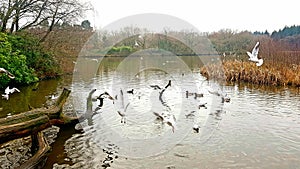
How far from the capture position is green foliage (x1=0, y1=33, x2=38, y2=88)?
50.1ft

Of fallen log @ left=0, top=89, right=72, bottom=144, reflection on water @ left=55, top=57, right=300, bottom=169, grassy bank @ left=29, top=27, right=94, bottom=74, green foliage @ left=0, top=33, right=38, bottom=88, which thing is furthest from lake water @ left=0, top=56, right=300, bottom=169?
grassy bank @ left=29, top=27, right=94, bottom=74

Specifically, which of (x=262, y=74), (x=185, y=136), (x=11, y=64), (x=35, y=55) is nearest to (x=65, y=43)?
(x=35, y=55)

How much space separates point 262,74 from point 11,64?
547 inches

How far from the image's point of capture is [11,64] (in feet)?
53.0

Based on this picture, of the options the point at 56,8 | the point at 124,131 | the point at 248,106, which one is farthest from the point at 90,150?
the point at 56,8

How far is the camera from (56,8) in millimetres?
20875

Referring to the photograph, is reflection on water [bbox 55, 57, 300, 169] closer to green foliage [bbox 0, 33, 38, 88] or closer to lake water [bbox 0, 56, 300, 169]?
lake water [bbox 0, 56, 300, 169]

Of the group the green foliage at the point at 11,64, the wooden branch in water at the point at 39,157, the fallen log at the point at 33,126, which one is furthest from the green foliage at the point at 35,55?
the wooden branch in water at the point at 39,157

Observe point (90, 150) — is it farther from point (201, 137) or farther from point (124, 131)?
point (201, 137)

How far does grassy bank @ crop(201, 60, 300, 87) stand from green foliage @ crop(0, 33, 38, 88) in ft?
39.9

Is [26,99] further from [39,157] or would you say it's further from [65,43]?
[65,43]

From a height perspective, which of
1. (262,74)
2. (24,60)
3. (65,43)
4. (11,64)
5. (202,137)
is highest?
(65,43)

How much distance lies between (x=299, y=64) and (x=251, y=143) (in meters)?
13.4

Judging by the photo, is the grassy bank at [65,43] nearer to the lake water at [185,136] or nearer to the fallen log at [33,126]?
the lake water at [185,136]
